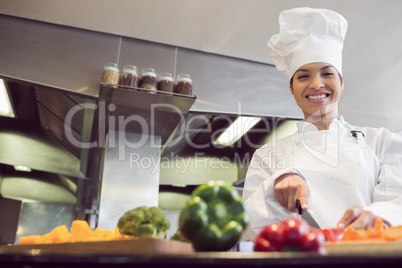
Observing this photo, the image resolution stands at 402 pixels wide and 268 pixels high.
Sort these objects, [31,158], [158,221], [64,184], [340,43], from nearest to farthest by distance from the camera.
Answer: [158,221], [340,43], [31,158], [64,184]

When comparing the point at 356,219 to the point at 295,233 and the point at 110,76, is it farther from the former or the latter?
the point at 110,76

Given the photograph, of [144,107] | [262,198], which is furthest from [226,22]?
[262,198]

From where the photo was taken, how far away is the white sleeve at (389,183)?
0.98 m

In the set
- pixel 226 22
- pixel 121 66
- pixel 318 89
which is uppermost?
pixel 226 22

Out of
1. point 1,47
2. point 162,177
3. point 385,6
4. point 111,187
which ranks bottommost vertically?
point 111,187

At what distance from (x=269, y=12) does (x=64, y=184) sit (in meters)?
3.83

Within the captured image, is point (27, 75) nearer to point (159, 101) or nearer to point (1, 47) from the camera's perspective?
point (1, 47)

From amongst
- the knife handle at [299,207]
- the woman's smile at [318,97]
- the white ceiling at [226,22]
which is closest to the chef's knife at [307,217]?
the knife handle at [299,207]

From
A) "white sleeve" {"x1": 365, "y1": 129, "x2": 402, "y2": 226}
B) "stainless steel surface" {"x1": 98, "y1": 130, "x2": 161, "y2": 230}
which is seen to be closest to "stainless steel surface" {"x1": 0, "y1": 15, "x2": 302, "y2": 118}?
"stainless steel surface" {"x1": 98, "y1": 130, "x2": 161, "y2": 230}

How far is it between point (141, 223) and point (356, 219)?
514 mm

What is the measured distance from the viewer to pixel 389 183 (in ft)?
4.14

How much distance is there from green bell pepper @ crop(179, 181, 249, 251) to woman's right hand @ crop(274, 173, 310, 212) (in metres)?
0.43

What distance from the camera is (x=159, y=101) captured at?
220cm

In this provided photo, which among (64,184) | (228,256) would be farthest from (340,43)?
(64,184)
